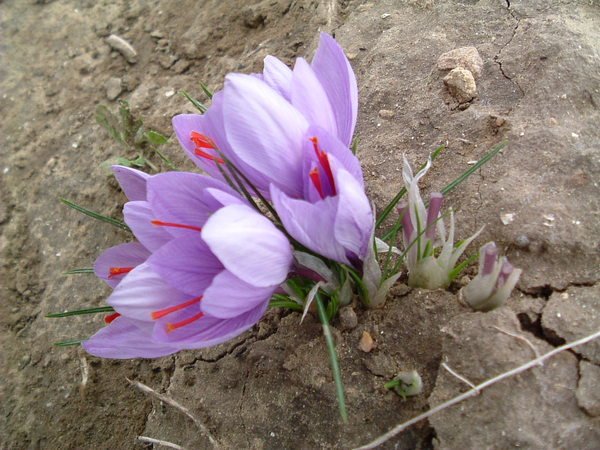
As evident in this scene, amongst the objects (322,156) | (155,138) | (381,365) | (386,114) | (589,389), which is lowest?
(589,389)

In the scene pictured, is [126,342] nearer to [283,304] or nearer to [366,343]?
[283,304]

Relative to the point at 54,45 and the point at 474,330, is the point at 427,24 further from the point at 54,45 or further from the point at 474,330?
the point at 54,45

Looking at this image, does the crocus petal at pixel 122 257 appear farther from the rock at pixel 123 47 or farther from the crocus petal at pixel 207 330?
the rock at pixel 123 47

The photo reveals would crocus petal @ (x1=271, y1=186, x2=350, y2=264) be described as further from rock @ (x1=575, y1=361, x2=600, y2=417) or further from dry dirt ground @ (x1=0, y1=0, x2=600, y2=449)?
rock @ (x1=575, y1=361, x2=600, y2=417)

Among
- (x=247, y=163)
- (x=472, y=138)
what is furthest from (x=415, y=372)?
(x=472, y=138)

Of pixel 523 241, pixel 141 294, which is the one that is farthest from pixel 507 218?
pixel 141 294

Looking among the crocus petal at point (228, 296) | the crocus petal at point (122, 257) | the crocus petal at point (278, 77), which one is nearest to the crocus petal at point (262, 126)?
the crocus petal at point (278, 77)
